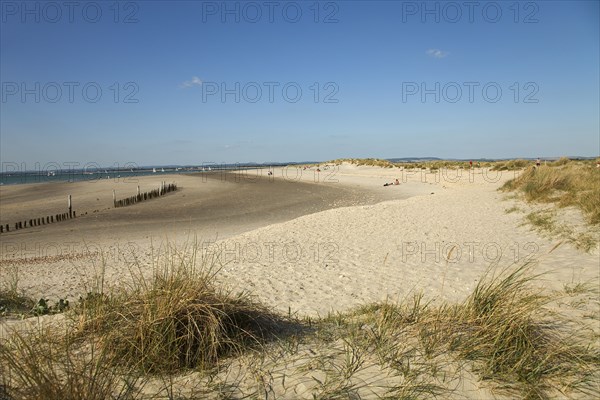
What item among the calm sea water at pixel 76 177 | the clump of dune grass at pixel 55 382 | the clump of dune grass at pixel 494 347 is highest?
the calm sea water at pixel 76 177

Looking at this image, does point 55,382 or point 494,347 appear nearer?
point 55,382

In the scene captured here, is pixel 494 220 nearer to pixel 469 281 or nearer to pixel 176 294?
pixel 469 281

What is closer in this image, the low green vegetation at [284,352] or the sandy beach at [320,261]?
the low green vegetation at [284,352]

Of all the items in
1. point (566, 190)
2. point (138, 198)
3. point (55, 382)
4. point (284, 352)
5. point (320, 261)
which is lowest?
point (320, 261)

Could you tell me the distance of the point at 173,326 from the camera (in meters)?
3.06

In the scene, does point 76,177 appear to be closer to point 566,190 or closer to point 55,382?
point 566,190

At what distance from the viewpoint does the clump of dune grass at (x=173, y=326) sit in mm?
2926

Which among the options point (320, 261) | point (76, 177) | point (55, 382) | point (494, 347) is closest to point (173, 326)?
point (55, 382)

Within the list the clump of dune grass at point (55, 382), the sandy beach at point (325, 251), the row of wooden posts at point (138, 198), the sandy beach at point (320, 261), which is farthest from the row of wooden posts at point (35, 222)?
the clump of dune grass at point (55, 382)

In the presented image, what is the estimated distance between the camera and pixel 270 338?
354 centimetres

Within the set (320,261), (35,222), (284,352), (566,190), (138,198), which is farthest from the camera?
(138,198)

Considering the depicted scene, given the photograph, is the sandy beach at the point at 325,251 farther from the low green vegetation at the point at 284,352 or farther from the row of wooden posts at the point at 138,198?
the row of wooden posts at the point at 138,198

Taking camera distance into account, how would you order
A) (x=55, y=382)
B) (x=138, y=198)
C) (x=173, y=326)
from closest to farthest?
(x=55, y=382) → (x=173, y=326) → (x=138, y=198)

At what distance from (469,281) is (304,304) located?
130 inches
